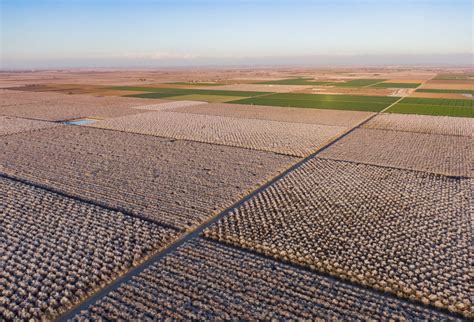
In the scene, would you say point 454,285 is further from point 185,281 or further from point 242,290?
point 185,281

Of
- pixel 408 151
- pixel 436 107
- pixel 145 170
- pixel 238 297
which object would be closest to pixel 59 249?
pixel 238 297

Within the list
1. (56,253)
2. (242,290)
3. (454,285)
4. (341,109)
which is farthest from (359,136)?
(56,253)

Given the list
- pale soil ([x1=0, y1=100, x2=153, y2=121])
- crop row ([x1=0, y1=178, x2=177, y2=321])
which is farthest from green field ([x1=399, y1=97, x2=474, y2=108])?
crop row ([x1=0, y1=178, x2=177, y2=321])

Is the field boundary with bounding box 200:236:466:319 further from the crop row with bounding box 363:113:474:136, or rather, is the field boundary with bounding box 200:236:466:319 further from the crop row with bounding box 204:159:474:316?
the crop row with bounding box 363:113:474:136

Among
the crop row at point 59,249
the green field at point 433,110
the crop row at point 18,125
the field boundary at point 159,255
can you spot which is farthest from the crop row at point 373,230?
the green field at point 433,110

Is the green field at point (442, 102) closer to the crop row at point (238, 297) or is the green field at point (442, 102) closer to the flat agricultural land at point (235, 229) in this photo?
the flat agricultural land at point (235, 229)

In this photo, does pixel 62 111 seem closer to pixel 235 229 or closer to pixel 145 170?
pixel 145 170
